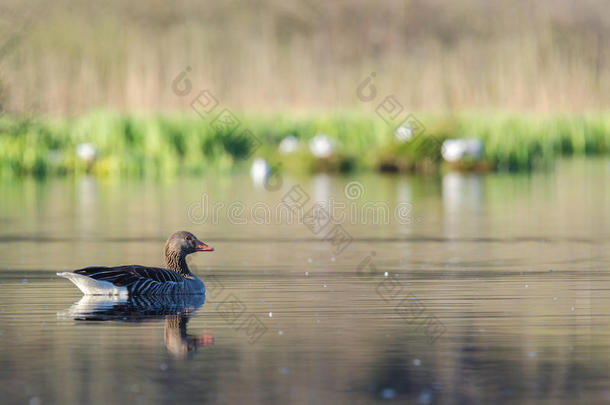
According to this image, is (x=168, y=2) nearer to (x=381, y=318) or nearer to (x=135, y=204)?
(x=135, y=204)

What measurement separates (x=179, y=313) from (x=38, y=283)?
2352 millimetres

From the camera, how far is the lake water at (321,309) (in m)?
7.69

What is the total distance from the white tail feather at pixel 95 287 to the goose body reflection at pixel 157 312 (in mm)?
46

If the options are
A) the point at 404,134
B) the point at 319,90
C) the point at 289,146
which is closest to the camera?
the point at 404,134

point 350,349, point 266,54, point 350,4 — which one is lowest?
point 350,349

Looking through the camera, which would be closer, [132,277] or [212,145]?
[132,277]

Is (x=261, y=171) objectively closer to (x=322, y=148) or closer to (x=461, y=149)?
(x=322, y=148)

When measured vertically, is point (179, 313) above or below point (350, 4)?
below

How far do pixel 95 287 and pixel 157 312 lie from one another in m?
0.94

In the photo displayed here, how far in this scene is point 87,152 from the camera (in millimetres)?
30531

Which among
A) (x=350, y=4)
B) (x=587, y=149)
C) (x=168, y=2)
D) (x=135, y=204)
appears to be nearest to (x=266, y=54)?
(x=587, y=149)

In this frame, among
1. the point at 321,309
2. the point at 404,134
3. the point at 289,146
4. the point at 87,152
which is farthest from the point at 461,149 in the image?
the point at 321,309

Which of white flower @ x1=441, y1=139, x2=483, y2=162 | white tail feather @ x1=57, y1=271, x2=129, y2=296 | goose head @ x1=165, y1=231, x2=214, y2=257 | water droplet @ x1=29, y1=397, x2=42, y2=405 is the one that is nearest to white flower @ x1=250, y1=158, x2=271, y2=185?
white flower @ x1=441, y1=139, x2=483, y2=162

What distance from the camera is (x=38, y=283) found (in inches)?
488
